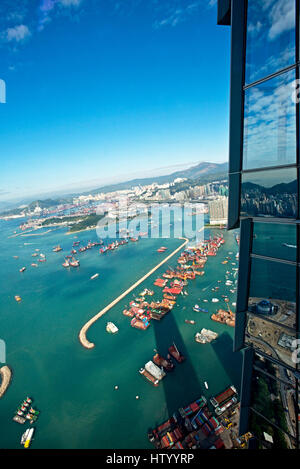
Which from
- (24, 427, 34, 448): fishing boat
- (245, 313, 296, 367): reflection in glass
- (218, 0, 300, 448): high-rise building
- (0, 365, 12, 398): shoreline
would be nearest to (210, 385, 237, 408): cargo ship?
(218, 0, 300, 448): high-rise building

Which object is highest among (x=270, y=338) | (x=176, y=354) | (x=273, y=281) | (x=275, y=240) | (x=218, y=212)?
(x=218, y=212)

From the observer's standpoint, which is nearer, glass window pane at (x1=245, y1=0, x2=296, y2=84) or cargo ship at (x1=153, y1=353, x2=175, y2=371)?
glass window pane at (x1=245, y1=0, x2=296, y2=84)

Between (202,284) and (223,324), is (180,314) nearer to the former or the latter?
(223,324)

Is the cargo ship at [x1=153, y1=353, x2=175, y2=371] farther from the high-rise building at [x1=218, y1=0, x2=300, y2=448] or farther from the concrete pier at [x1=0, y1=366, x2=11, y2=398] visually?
the high-rise building at [x1=218, y1=0, x2=300, y2=448]

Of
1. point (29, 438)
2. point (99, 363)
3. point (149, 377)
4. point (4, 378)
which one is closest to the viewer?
point (29, 438)

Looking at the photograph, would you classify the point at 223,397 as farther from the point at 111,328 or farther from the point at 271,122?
the point at 271,122

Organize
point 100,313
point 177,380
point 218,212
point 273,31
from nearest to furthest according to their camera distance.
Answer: point 273,31 < point 177,380 < point 100,313 < point 218,212

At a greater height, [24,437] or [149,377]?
[149,377]

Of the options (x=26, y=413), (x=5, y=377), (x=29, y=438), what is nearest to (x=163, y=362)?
(x=29, y=438)
